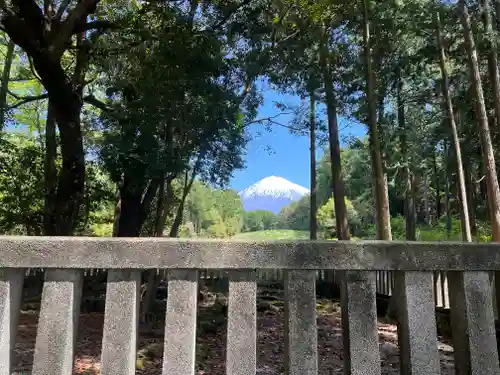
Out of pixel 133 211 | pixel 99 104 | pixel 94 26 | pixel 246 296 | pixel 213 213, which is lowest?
pixel 246 296

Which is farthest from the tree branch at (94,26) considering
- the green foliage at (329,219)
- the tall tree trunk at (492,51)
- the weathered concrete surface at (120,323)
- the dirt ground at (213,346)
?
the green foliage at (329,219)

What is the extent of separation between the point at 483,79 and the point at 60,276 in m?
14.2

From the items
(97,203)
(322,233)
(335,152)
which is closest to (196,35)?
(335,152)

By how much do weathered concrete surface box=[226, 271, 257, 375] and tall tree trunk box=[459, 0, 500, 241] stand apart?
7428 mm

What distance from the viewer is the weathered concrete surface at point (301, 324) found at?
173 cm

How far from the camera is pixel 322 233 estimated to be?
2592 centimetres

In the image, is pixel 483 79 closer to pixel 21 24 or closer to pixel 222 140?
pixel 222 140

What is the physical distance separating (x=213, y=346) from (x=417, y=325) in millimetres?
4207

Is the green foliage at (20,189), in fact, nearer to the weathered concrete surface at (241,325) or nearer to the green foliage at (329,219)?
the weathered concrete surface at (241,325)

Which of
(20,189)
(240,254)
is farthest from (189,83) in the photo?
(20,189)

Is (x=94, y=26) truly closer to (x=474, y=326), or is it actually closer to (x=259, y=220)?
(x=474, y=326)

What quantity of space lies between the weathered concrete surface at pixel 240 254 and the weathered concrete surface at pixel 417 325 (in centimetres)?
7

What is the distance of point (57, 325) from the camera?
169 cm

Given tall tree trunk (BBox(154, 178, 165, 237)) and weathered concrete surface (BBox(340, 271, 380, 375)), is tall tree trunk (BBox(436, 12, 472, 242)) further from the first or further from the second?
weathered concrete surface (BBox(340, 271, 380, 375))
